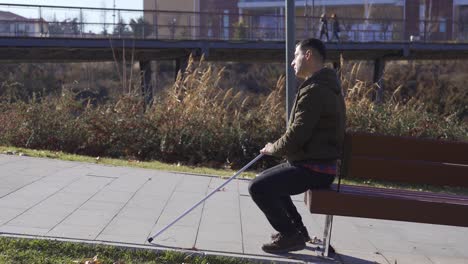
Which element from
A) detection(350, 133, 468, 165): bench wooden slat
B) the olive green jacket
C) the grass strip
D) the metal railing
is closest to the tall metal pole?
detection(350, 133, 468, 165): bench wooden slat

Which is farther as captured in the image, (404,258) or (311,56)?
(404,258)

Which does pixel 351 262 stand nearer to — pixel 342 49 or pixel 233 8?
pixel 342 49

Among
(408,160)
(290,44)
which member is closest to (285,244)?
(408,160)

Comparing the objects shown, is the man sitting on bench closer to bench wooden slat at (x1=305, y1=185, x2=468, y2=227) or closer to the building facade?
bench wooden slat at (x1=305, y1=185, x2=468, y2=227)

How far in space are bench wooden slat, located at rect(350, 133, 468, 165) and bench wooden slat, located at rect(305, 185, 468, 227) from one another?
Result: 0.84 meters

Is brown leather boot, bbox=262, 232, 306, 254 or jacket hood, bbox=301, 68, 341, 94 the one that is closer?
jacket hood, bbox=301, 68, 341, 94

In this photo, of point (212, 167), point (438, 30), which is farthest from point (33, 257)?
point (438, 30)

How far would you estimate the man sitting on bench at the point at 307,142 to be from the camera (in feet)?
16.6

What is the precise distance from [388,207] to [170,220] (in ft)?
7.46

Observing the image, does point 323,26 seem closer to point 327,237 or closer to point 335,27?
point 335,27

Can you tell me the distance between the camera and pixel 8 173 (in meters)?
8.18

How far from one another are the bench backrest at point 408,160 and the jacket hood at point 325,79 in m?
0.73

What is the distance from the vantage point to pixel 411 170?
5879 mm

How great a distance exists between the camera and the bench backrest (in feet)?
19.2
